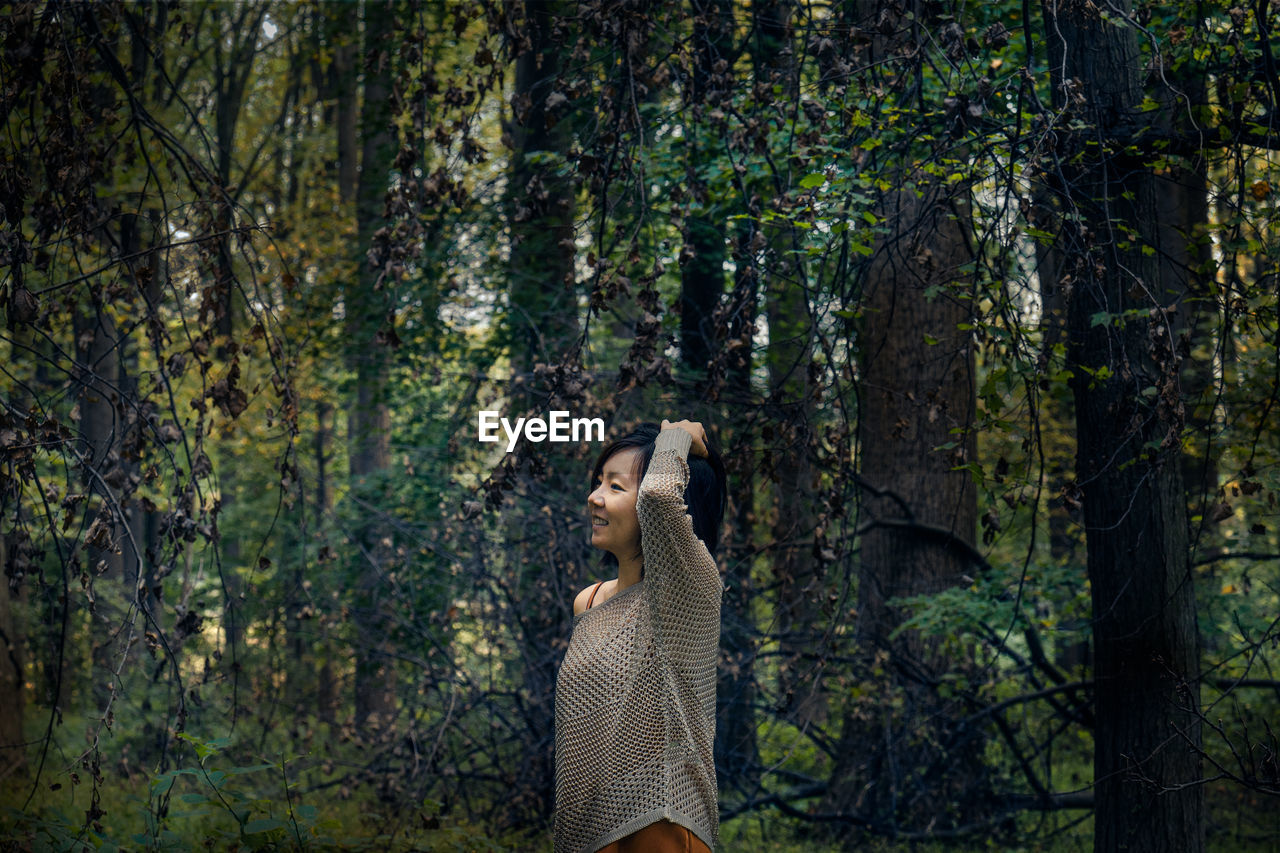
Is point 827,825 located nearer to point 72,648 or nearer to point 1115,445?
point 1115,445

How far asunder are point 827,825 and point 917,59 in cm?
575

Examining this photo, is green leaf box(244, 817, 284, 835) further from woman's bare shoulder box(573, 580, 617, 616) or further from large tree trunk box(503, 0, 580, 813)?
large tree trunk box(503, 0, 580, 813)

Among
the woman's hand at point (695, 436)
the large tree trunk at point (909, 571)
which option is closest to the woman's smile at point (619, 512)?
the woman's hand at point (695, 436)

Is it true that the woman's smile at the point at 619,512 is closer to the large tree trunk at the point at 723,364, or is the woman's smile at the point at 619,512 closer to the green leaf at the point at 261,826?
the large tree trunk at the point at 723,364

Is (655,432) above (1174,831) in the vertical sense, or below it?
above

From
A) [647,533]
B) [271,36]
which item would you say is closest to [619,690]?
[647,533]

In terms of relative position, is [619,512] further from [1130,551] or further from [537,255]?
[537,255]

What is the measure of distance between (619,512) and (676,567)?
26 cm

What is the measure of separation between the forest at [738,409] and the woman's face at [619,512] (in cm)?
69

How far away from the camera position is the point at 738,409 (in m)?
7.41

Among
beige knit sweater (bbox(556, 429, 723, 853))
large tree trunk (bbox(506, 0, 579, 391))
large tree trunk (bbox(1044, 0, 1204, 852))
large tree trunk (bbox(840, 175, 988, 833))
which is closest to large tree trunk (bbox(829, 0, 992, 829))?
large tree trunk (bbox(840, 175, 988, 833))

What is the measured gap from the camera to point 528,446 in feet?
13.9

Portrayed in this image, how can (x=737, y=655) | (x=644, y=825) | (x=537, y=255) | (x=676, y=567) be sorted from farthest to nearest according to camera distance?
(x=537, y=255)
(x=737, y=655)
(x=676, y=567)
(x=644, y=825)

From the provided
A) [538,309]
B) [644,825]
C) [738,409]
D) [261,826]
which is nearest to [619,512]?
[644,825]
